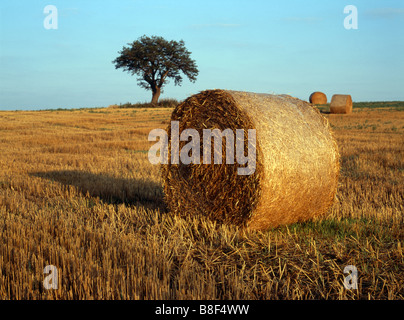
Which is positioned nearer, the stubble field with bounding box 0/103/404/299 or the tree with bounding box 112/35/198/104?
the stubble field with bounding box 0/103/404/299

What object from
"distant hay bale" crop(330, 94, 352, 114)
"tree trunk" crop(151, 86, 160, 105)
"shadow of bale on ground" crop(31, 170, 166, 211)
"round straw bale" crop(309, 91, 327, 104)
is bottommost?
"shadow of bale on ground" crop(31, 170, 166, 211)

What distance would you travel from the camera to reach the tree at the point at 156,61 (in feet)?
165

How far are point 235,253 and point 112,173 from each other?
586 centimetres

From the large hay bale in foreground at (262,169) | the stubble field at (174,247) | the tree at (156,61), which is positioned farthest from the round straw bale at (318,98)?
the large hay bale in foreground at (262,169)

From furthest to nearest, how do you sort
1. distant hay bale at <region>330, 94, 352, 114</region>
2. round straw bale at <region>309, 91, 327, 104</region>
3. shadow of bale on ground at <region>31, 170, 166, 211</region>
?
1. round straw bale at <region>309, 91, 327, 104</region>
2. distant hay bale at <region>330, 94, 352, 114</region>
3. shadow of bale on ground at <region>31, 170, 166, 211</region>

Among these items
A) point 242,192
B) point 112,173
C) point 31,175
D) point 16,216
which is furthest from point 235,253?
point 31,175

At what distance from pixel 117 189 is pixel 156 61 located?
44.8 meters

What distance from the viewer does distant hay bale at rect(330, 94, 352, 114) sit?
104 feet

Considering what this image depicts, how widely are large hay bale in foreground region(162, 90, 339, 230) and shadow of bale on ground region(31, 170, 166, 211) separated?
880 mm

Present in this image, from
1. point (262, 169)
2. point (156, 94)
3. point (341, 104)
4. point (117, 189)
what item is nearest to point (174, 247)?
point (262, 169)

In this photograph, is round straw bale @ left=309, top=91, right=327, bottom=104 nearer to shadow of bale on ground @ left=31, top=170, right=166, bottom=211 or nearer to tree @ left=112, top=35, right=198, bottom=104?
tree @ left=112, top=35, right=198, bottom=104

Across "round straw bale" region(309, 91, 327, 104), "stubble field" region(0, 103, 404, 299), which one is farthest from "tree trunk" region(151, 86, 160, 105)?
"stubble field" region(0, 103, 404, 299)

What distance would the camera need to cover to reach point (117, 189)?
790 centimetres

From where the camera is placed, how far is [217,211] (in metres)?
6.00
